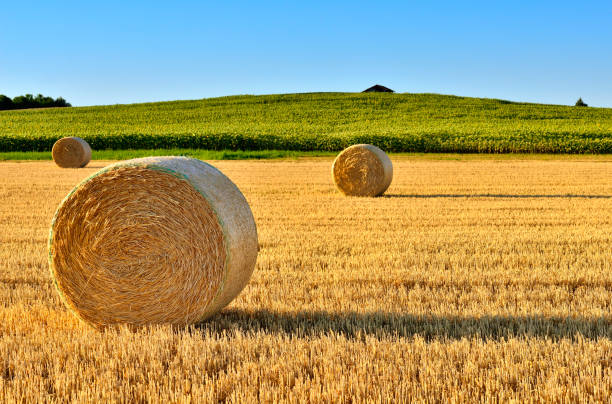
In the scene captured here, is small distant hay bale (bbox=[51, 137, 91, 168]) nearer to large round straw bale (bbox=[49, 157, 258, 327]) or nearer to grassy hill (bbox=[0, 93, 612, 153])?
grassy hill (bbox=[0, 93, 612, 153])

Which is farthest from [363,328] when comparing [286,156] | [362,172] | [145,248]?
[286,156]

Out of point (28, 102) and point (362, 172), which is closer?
point (362, 172)

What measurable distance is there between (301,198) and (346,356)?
1075cm

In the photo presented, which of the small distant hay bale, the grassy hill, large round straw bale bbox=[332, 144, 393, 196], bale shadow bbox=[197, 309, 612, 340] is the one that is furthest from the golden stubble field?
Result: the grassy hill

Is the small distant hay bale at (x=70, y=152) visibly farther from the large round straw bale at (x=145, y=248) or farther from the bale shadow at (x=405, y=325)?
the bale shadow at (x=405, y=325)

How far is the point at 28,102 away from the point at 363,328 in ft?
295

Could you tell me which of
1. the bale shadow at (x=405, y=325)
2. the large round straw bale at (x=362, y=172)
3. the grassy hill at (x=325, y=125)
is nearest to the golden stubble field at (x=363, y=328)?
the bale shadow at (x=405, y=325)

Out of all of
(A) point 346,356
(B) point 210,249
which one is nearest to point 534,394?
(A) point 346,356

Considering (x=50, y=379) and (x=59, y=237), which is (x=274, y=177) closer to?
(x=59, y=237)

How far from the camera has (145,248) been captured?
5359 millimetres

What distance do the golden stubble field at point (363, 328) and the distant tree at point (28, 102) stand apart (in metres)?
81.5

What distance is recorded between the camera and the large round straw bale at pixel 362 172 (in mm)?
15352

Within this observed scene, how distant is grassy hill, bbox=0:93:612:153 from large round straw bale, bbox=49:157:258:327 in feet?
100.0

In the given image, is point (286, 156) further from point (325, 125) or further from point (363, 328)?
point (363, 328)
